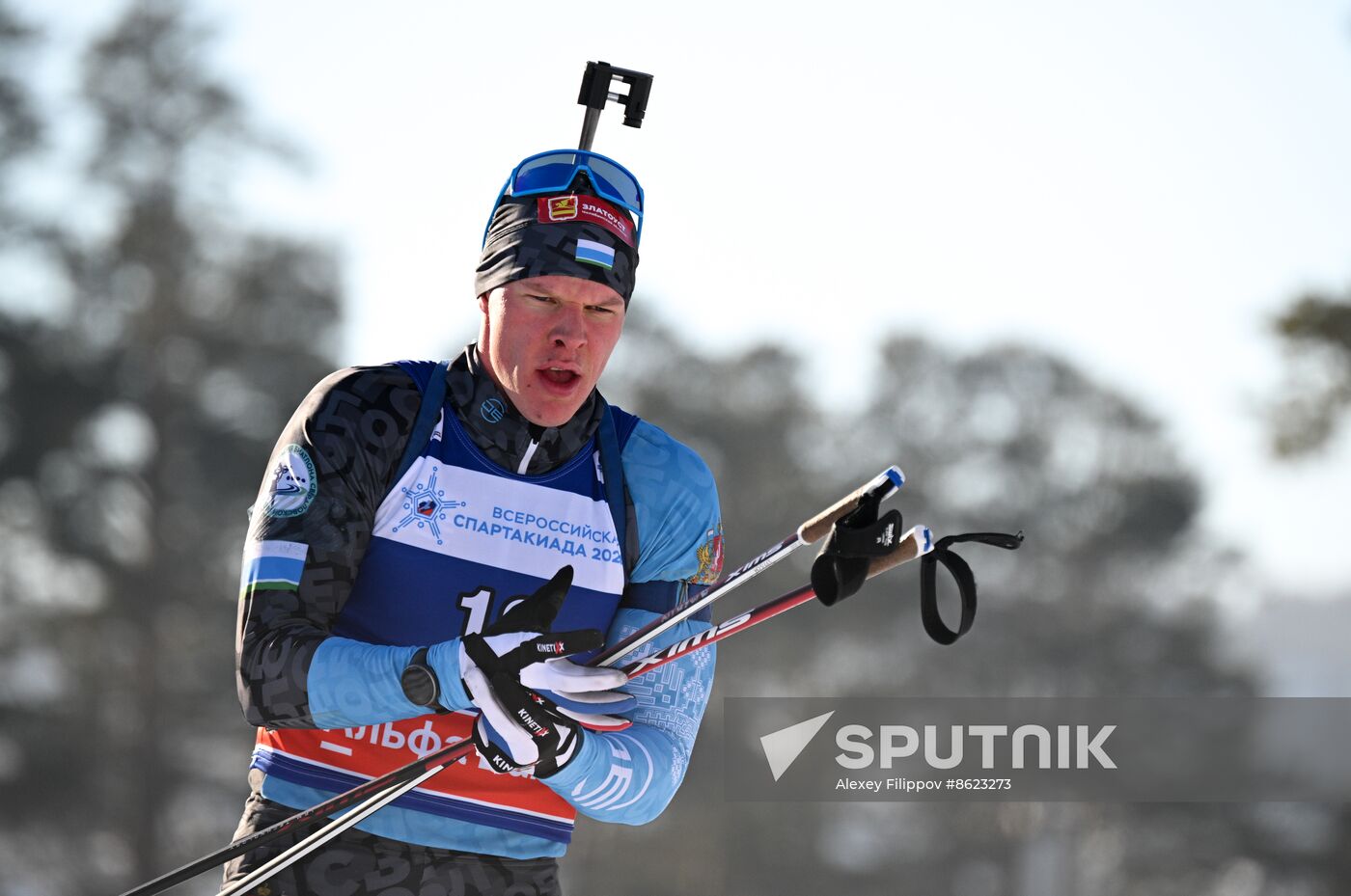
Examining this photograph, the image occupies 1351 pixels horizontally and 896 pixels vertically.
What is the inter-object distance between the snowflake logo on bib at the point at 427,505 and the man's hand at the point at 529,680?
418 millimetres

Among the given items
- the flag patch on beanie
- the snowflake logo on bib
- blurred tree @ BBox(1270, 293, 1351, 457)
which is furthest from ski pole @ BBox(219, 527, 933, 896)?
blurred tree @ BBox(1270, 293, 1351, 457)

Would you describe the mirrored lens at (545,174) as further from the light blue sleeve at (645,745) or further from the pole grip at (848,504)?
the pole grip at (848,504)

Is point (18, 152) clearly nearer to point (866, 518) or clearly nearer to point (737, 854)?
point (737, 854)

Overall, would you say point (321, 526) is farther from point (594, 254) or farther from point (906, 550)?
point (906, 550)

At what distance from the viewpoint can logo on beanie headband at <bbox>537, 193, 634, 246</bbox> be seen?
351cm

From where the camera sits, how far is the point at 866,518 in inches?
110

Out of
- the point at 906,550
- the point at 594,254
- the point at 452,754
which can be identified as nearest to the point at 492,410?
the point at 594,254

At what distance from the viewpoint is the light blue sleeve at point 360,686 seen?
2961mm

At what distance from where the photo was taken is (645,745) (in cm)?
333

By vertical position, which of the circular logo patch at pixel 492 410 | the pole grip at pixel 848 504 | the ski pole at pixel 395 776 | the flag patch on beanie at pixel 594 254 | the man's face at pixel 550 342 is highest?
the flag patch on beanie at pixel 594 254

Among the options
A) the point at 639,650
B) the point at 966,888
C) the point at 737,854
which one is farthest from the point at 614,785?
the point at 966,888

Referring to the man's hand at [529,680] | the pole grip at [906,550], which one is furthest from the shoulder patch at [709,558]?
the pole grip at [906,550]

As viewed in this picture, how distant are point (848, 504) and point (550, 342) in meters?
0.83

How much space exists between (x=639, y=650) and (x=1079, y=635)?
28.0 meters
